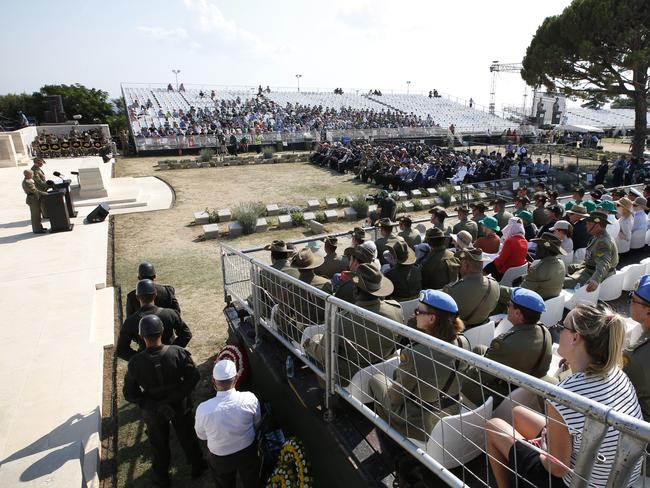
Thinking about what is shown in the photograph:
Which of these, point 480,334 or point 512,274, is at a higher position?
point 480,334

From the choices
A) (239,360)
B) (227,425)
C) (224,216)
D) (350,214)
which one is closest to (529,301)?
(227,425)

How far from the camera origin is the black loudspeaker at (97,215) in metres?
12.5

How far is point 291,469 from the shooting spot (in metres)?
3.41

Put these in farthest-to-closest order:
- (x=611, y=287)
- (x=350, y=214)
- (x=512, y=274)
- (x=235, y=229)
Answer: (x=350, y=214) → (x=235, y=229) → (x=512, y=274) → (x=611, y=287)

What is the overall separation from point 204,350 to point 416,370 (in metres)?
4.25

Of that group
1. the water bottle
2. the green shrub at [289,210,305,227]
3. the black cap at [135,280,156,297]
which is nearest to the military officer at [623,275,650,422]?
the water bottle

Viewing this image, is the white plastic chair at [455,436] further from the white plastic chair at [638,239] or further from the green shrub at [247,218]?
the green shrub at [247,218]

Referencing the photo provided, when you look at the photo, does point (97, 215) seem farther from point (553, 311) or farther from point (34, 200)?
point (553, 311)

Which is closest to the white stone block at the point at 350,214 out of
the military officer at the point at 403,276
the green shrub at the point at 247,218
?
the green shrub at the point at 247,218

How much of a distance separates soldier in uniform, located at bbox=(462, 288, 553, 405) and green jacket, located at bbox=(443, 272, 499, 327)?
3.17 feet

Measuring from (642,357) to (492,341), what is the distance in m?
0.90

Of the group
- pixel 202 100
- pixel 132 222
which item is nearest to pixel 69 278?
pixel 132 222

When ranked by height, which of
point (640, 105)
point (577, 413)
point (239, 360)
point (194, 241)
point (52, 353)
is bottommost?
point (194, 241)

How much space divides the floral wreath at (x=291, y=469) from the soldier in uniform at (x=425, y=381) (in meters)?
0.88
